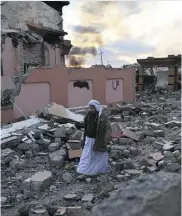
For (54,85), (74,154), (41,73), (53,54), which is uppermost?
(53,54)

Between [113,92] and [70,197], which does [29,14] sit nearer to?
[113,92]

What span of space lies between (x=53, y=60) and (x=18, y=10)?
3.20m

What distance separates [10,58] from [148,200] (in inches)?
435

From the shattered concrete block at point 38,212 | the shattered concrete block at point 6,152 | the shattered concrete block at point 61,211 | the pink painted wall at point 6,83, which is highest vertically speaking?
the pink painted wall at point 6,83

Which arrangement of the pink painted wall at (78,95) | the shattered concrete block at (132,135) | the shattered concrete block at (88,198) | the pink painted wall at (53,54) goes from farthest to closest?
1. the pink painted wall at (53,54)
2. the pink painted wall at (78,95)
3. the shattered concrete block at (132,135)
4. the shattered concrete block at (88,198)

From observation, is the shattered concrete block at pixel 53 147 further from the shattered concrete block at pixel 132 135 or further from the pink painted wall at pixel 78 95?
the pink painted wall at pixel 78 95

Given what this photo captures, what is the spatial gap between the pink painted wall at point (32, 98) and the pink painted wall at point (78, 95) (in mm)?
1249

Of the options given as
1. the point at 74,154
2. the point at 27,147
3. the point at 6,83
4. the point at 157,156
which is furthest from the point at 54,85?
the point at 157,156

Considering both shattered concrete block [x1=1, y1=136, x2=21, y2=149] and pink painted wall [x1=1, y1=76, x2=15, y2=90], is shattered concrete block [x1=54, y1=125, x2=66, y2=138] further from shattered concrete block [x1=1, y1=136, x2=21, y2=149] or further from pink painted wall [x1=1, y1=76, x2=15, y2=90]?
pink painted wall [x1=1, y1=76, x2=15, y2=90]

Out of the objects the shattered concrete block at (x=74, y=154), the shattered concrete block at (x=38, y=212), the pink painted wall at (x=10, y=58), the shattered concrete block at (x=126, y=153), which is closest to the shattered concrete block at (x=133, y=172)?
the shattered concrete block at (x=126, y=153)

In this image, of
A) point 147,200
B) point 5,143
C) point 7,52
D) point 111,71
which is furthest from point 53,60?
point 147,200

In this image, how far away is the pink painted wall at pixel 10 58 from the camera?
38.1 feet

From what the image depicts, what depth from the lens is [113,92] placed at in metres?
15.6

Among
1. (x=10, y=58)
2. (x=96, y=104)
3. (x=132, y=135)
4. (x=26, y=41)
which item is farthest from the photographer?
(x=26, y=41)
